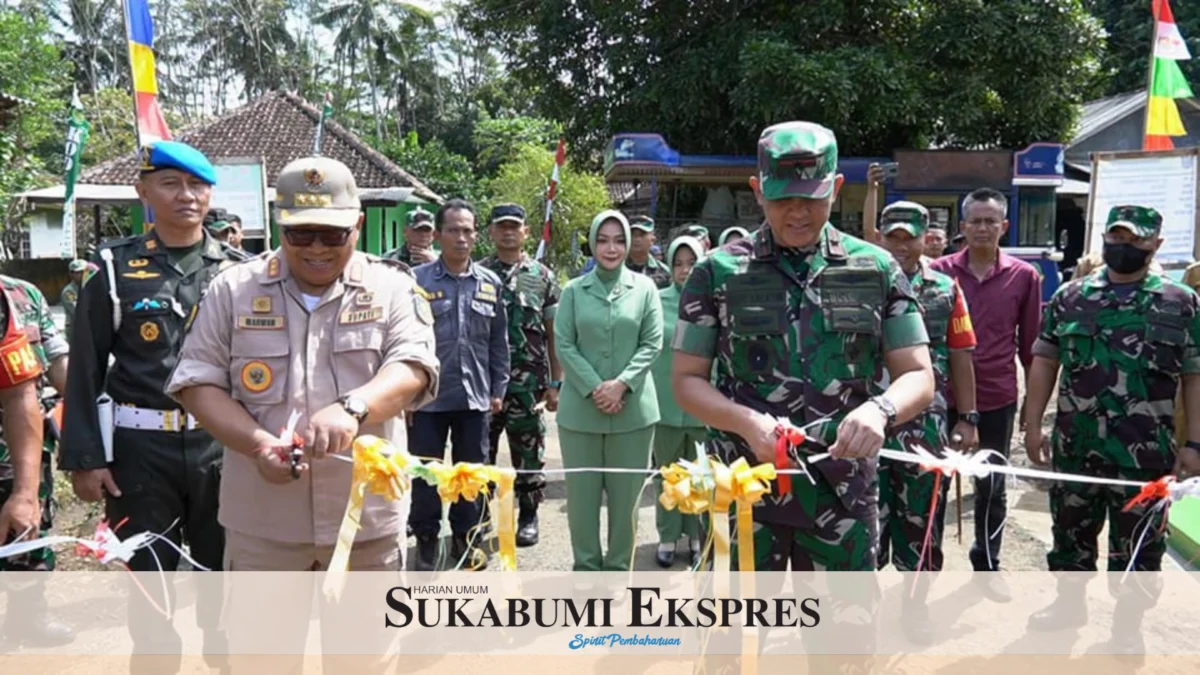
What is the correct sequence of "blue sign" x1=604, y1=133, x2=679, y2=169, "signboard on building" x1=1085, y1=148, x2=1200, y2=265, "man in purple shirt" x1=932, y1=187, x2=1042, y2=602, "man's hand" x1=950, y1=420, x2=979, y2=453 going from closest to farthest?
"man's hand" x1=950, y1=420, x2=979, y2=453
"man in purple shirt" x1=932, y1=187, x2=1042, y2=602
"signboard on building" x1=1085, y1=148, x2=1200, y2=265
"blue sign" x1=604, y1=133, x2=679, y2=169

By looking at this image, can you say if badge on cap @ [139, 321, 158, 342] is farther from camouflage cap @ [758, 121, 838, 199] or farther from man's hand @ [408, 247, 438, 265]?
man's hand @ [408, 247, 438, 265]

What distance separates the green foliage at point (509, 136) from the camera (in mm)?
33531

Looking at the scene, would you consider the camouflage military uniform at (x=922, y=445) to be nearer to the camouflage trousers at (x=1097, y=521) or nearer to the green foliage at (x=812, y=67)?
the camouflage trousers at (x=1097, y=521)

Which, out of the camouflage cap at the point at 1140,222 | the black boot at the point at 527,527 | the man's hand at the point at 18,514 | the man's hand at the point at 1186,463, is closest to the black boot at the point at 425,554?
the black boot at the point at 527,527

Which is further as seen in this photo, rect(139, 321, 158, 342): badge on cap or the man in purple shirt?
the man in purple shirt

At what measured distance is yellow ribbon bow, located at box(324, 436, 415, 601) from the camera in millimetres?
2434

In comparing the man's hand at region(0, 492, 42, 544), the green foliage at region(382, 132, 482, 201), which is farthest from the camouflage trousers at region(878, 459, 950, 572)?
the green foliage at region(382, 132, 482, 201)

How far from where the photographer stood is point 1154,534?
382cm

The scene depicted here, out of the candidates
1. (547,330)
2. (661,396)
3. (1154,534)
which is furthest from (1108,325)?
(547,330)

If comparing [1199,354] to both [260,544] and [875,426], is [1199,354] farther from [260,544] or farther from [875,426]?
[260,544]

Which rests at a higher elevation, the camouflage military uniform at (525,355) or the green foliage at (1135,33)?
the green foliage at (1135,33)

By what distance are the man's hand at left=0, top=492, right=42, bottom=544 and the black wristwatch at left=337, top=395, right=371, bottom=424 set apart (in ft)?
4.09

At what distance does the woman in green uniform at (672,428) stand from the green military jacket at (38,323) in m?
3.08

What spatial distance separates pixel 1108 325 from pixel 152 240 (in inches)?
156
